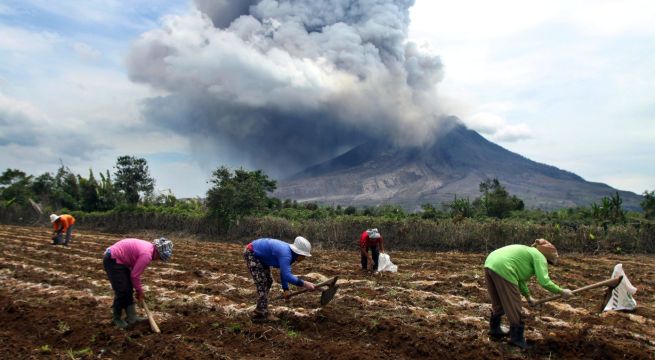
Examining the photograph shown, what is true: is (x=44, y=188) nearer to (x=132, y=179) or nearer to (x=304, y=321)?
(x=132, y=179)

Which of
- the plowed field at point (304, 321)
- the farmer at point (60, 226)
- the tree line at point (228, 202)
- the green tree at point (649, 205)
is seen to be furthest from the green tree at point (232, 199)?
the green tree at point (649, 205)

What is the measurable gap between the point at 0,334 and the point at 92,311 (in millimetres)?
1378

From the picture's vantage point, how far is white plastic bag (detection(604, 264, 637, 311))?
6742mm

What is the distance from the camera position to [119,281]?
24.4ft

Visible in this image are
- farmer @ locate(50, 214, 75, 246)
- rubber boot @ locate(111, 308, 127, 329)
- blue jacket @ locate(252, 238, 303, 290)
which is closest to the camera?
blue jacket @ locate(252, 238, 303, 290)

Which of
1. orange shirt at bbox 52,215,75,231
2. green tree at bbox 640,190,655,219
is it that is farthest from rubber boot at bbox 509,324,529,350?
green tree at bbox 640,190,655,219

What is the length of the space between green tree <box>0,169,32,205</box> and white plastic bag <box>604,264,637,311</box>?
44982mm

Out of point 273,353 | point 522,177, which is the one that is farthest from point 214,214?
point 522,177

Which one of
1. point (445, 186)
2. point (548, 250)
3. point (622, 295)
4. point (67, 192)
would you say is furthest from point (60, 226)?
point (445, 186)

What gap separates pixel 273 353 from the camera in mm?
6512

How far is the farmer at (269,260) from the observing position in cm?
735

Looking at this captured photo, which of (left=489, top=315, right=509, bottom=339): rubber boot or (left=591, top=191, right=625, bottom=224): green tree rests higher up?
(left=591, top=191, right=625, bottom=224): green tree

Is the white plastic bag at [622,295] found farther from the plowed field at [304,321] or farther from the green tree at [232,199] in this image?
the green tree at [232,199]

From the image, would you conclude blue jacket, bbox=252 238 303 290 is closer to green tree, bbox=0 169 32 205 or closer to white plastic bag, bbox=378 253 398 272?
white plastic bag, bbox=378 253 398 272
